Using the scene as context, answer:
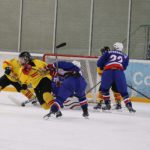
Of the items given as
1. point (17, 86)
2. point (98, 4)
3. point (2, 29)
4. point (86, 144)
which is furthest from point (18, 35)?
point (86, 144)

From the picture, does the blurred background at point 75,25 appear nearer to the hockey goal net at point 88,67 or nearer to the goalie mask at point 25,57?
the hockey goal net at point 88,67

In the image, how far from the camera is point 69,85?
5527 mm

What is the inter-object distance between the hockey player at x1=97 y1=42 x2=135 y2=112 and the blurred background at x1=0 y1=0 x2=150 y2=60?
423cm

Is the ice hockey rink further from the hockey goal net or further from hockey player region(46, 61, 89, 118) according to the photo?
the hockey goal net

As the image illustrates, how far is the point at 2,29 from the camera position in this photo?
11.8 meters

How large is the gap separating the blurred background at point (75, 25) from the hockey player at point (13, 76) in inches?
162

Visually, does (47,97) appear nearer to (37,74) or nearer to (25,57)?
(37,74)

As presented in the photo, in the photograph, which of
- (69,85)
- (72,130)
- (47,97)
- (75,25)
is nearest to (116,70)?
(69,85)

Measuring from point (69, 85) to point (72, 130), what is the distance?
977 millimetres

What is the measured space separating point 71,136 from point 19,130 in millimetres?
496

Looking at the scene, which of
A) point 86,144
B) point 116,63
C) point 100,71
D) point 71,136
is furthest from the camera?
point 100,71

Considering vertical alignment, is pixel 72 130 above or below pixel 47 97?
below

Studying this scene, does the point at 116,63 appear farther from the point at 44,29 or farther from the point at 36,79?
the point at 44,29

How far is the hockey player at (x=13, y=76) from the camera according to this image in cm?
680
